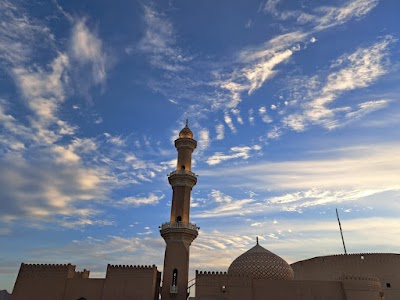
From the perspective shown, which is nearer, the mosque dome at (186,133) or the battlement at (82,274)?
the battlement at (82,274)

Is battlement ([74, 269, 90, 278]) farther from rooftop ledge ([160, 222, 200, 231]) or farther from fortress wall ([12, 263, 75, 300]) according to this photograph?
rooftop ledge ([160, 222, 200, 231])

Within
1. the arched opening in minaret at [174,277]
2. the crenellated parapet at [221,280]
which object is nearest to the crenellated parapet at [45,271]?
the arched opening in minaret at [174,277]

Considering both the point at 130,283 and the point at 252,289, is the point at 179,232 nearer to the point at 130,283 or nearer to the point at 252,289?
the point at 130,283

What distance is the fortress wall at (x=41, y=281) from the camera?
30078 millimetres

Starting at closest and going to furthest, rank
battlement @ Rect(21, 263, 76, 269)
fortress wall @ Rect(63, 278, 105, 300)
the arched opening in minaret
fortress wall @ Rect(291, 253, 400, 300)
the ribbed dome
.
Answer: the arched opening in minaret → the ribbed dome → fortress wall @ Rect(63, 278, 105, 300) → battlement @ Rect(21, 263, 76, 269) → fortress wall @ Rect(291, 253, 400, 300)

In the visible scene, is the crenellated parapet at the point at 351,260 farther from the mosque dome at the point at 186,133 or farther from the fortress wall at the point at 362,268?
the mosque dome at the point at 186,133

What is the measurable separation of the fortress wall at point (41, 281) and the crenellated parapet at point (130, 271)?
430 centimetres

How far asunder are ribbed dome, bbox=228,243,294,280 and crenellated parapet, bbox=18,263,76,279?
584 inches

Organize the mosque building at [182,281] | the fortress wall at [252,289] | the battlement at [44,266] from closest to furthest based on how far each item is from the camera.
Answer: the fortress wall at [252,289]
the mosque building at [182,281]
the battlement at [44,266]

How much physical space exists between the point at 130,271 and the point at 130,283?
1007 millimetres

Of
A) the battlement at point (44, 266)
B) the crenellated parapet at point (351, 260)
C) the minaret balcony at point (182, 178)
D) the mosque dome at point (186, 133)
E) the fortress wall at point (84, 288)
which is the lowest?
the fortress wall at point (84, 288)

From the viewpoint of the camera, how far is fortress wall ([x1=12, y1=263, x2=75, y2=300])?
3008 centimetres

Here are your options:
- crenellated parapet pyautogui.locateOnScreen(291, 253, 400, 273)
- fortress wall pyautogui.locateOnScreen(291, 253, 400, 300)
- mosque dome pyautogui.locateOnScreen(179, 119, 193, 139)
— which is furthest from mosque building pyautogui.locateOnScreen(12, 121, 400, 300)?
crenellated parapet pyautogui.locateOnScreen(291, 253, 400, 273)

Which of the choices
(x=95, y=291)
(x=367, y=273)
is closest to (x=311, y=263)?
(x=367, y=273)
